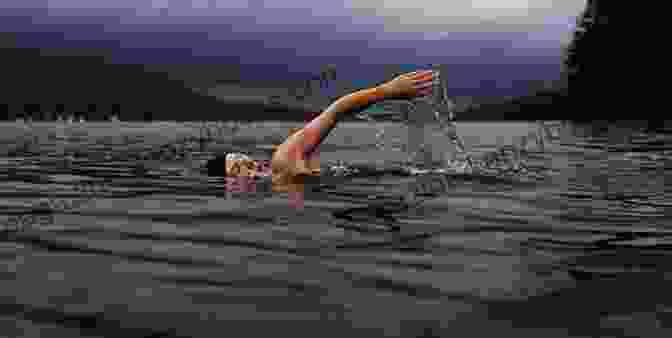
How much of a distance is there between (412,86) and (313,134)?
213cm

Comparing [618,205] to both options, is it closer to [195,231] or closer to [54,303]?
[195,231]

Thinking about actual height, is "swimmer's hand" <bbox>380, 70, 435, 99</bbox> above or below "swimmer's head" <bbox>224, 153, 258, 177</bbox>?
above

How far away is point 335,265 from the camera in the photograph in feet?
18.2

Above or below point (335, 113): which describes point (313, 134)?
below

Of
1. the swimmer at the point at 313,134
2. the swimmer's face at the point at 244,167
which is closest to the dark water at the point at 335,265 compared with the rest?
the swimmer at the point at 313,134

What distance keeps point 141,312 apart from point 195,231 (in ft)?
9.96

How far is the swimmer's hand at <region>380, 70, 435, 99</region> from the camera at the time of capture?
1194 cm

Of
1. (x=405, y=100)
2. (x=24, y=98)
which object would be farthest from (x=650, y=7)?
(x=24, y=98)

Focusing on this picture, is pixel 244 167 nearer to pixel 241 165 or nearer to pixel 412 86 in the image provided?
pixel 241 165

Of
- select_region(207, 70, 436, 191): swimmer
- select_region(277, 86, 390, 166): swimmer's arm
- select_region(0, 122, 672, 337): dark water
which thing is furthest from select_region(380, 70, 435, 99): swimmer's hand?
select_region(0, 122, 672, 337): dark water

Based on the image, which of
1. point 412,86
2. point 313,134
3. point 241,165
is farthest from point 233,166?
point 412,86

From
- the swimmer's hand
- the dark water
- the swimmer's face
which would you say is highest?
the swimmer's hand

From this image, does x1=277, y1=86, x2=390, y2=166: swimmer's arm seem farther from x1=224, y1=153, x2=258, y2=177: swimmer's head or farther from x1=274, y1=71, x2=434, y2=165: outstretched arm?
x1=224, y1=153, x2=258, y2=177: swimmer's head

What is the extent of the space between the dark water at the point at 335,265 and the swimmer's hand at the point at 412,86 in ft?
7.38
